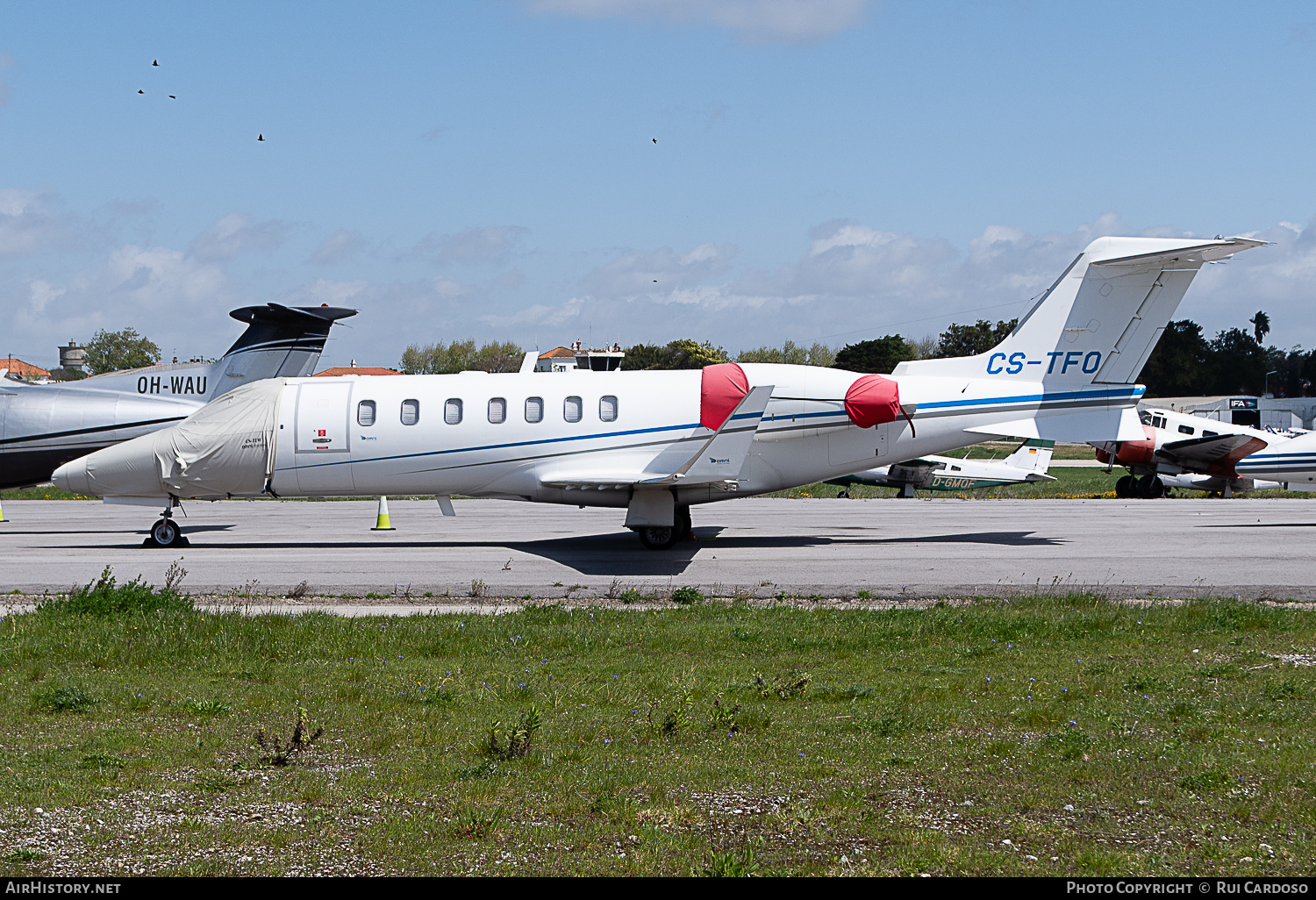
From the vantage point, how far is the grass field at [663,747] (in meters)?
5.27

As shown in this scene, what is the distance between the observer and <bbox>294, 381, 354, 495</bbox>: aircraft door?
20578mm

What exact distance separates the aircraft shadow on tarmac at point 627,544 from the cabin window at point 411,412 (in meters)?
2.49

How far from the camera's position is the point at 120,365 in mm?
113438

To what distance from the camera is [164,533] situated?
21250 mm

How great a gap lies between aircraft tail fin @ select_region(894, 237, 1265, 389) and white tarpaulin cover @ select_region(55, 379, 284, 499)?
12.6 meters

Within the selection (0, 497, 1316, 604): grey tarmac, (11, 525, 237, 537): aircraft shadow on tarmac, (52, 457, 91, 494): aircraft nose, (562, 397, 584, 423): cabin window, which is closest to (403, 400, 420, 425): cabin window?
(0, 497, 1316, 604): grey tarmac

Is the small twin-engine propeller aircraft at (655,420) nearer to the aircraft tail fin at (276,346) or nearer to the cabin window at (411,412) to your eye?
the cabin window at (411,412)

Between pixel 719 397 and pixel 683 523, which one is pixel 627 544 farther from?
pixel 719 397

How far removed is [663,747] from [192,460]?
638 inches

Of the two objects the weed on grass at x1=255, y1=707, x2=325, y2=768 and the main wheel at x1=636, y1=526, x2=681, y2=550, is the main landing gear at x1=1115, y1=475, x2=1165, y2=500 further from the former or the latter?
the weed on grass at x1=255, y1=707, x2=325, y2=768

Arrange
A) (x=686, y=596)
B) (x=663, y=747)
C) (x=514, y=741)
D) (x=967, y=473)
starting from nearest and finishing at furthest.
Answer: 1. (x=514, y=741)
2. (x=663, y=747)
3. (x=686, y=596)
4. (x=967, y=473)

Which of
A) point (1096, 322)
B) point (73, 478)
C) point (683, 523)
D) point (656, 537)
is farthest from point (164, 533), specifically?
point (1096, 322)

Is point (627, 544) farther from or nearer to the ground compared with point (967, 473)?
nearer to the ground
